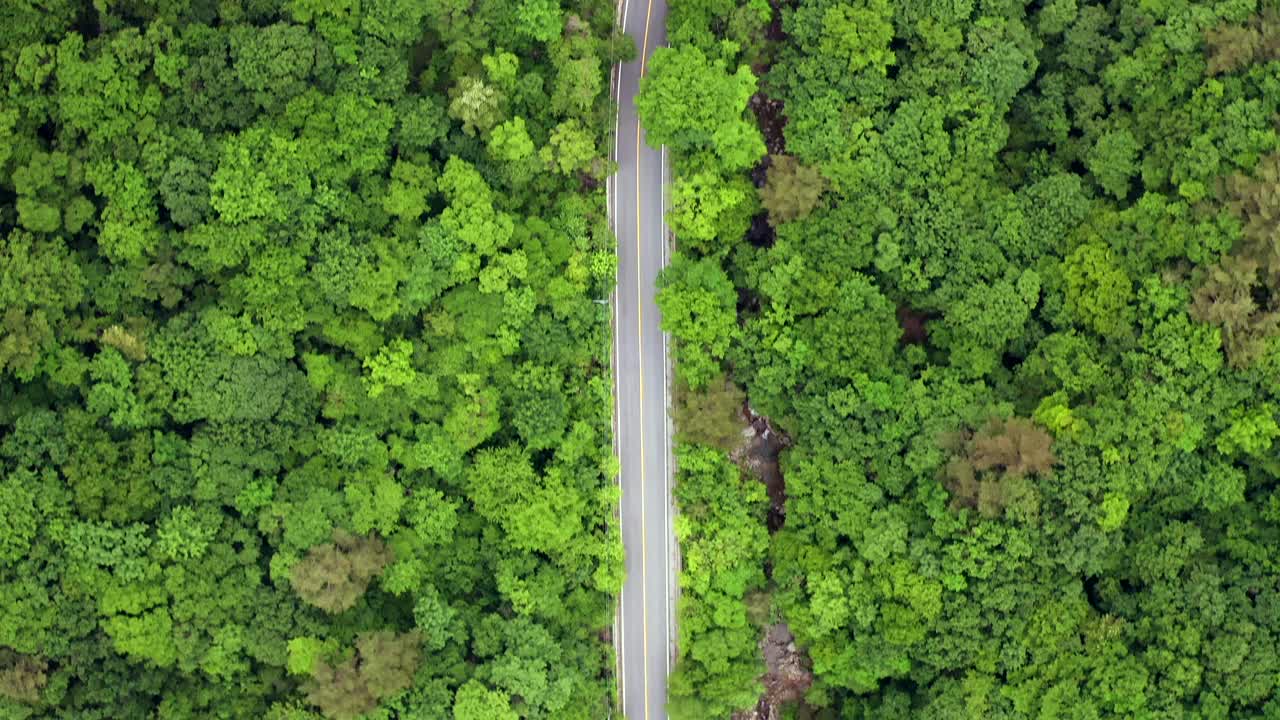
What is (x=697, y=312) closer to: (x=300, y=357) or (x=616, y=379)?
(x=616, y=379)

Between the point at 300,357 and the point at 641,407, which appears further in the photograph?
the point at 641,407

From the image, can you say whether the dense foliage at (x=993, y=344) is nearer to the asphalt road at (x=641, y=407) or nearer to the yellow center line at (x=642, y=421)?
the asphalt road at (x=641, y=407)

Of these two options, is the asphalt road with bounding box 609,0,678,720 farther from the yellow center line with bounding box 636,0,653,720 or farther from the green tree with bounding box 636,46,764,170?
the green tree with bounding box 636,46,764,170

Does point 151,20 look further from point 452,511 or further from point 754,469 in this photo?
point 754,469

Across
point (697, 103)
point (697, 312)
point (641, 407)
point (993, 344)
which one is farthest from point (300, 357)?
point (993, 344)

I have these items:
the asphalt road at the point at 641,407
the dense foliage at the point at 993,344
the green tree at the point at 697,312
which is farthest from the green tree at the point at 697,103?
the green tree at the point at 697,312

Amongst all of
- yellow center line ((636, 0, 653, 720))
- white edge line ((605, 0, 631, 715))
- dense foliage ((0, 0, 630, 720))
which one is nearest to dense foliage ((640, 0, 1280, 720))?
yellow center line ((636, 0, 653, 720))
